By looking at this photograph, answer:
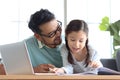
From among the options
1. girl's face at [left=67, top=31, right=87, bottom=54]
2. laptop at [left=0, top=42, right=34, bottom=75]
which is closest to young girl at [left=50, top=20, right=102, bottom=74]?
girl's face at [left=67, top=31, right=87, bottom=54]

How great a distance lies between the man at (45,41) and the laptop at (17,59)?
0.58 metres

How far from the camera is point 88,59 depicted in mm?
1788

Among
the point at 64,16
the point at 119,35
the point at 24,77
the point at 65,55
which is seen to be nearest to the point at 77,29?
the point at 65,55

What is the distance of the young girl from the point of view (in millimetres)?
1734

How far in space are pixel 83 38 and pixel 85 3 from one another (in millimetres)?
2793

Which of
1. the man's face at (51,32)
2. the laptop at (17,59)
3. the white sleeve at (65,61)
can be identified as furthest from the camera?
the man's face at (51,32)

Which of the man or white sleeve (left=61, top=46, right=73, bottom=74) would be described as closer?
white sleeve (left=61, top=46, right=73, bottom=74)

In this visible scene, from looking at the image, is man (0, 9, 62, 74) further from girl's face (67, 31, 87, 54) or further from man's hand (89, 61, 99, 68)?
man's hand (89, 61, 99, 68)

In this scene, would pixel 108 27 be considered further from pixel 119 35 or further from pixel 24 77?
pixel 24 77

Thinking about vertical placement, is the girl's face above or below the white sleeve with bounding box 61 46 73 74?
above

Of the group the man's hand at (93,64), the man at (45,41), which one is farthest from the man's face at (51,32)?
→ the man's hand at (93,64)

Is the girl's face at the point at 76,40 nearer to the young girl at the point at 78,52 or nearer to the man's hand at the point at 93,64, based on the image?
the young girl at the point at 78,52

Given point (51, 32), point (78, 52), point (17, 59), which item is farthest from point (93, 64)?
point (17, 59)

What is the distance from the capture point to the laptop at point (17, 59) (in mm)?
1235
